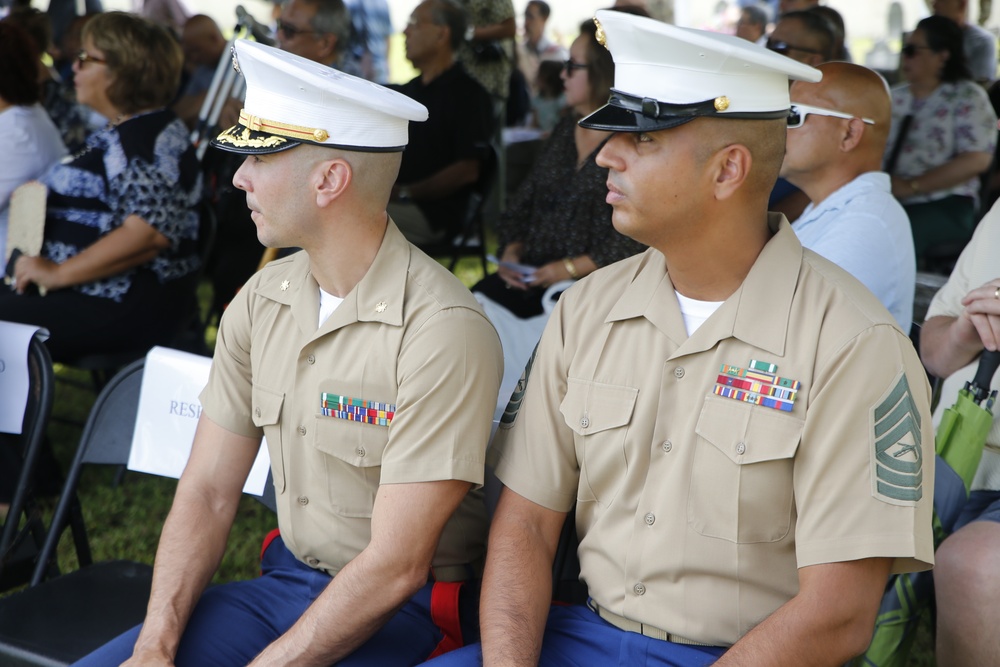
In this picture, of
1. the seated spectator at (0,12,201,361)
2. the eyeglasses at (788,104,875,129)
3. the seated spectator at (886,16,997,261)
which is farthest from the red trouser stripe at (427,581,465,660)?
the seated spectator at (886,16,997,261)

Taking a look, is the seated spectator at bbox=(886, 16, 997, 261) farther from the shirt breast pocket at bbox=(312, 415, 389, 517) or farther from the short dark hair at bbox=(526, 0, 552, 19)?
the short dark hair at bbox=(526, 0, 552, 19)

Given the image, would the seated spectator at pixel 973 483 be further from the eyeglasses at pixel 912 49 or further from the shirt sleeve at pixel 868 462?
the eyeglasses at pixel 912 49

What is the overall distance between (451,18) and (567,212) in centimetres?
226

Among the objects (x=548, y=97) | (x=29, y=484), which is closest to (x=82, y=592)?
(x=29, y=484)

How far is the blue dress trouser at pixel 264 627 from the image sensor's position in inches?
79.4

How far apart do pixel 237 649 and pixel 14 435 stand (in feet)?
3.89

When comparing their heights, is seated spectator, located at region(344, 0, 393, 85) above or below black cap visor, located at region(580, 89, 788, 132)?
below

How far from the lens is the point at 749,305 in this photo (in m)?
1.77

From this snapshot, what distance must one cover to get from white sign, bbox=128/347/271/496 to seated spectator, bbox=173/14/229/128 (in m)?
4.53

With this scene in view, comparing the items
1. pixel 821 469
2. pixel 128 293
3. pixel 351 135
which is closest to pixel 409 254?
pixel 351 135

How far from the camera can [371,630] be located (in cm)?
195

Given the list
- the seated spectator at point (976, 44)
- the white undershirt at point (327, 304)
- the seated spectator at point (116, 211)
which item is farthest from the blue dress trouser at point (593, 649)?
the seated spectator at point (976, 44)

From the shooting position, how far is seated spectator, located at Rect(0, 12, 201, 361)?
385 centimetres

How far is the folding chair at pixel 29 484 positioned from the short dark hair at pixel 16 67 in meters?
2.04
